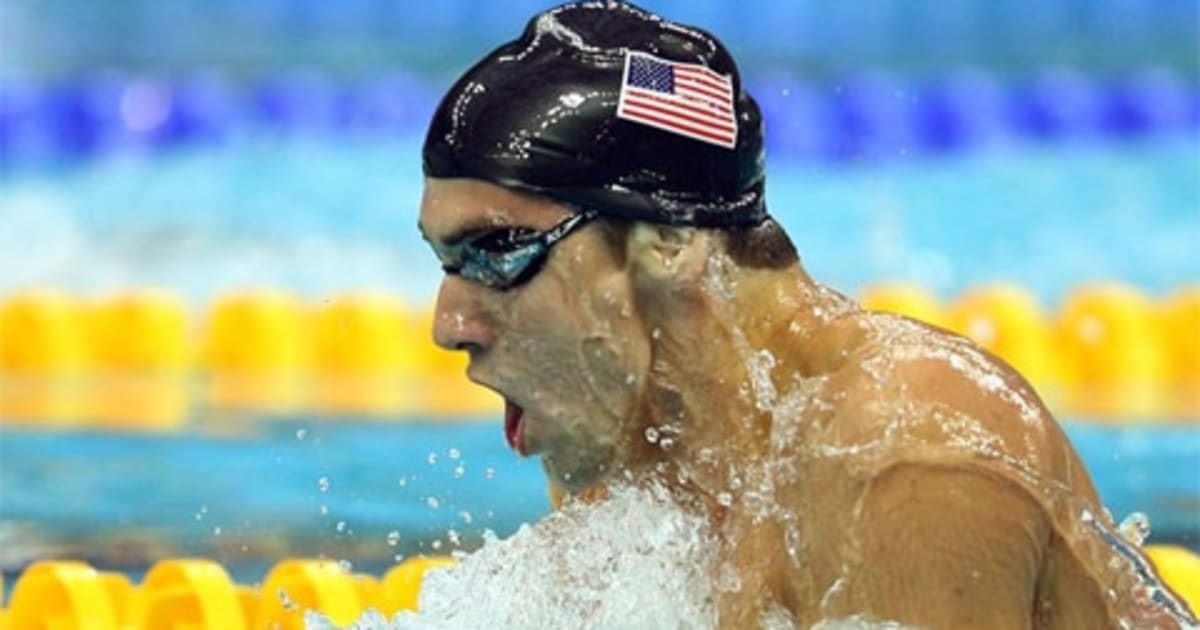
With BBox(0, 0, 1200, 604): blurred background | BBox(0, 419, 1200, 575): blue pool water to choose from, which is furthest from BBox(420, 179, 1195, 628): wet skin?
BBox(0, 419, 1200, 575): blue pool water

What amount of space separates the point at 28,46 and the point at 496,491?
6.56 metres

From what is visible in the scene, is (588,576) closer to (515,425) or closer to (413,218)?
(515,425)

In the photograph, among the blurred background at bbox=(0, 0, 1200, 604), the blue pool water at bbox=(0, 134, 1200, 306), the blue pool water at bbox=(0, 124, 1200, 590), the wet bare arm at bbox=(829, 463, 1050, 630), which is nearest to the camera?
the wet bare arm at bbox=(829, 463, 1050, 630)

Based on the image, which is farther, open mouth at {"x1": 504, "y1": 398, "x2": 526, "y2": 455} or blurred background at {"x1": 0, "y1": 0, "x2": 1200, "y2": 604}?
blurred background at {"x1": 0, "y1": 0, "x2": 1200, "y2": 604}

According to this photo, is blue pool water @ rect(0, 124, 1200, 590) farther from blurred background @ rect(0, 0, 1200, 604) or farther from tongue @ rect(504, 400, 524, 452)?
tongue @ rect(504, 400, 524, 452)

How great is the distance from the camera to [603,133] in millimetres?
1842

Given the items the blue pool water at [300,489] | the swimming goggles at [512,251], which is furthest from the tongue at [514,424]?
the blue pool water at [300,489]

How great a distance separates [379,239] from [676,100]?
6.33 meters

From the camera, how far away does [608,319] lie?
1.82m

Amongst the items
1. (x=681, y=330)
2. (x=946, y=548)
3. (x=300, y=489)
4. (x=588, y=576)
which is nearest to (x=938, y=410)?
(x=946, y=548)

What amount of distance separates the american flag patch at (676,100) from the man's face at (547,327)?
0.35ft

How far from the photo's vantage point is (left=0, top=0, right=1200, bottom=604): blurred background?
502cm

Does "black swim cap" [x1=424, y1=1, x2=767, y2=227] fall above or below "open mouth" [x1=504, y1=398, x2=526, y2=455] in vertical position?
above

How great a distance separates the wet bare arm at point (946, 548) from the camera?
1646 millimetres
